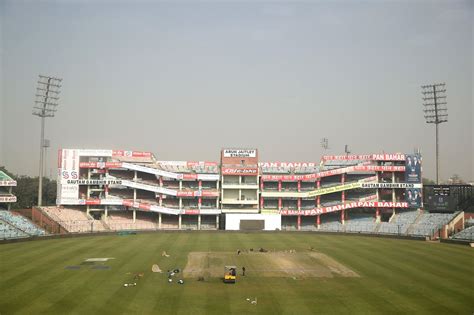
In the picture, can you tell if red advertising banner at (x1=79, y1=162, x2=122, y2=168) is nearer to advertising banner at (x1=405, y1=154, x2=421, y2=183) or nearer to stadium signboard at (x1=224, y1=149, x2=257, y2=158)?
stadium signboard at (x1=224, y1=149, x2=257, y2=158)

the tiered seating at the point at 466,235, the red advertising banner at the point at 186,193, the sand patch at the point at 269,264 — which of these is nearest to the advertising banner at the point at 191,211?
the red advertising banner at the point at 186,193

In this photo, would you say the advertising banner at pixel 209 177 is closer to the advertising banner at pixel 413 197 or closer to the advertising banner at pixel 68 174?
the advertising banner at pixel 68 174

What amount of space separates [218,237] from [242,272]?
42.5m

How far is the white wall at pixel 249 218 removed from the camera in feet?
394

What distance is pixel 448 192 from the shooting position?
370 ft

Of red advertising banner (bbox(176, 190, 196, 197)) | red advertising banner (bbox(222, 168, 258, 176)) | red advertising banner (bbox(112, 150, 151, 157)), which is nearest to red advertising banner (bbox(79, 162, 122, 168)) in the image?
red advertising banner (bbox(112, 150, 151, 157))

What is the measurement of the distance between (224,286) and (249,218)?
218ft

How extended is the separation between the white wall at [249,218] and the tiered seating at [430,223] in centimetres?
3140

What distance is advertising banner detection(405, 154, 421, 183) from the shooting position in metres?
124

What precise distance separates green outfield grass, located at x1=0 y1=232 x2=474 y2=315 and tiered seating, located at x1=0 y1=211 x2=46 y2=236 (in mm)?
13613

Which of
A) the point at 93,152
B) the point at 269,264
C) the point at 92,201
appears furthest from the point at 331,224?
the point at 93,152

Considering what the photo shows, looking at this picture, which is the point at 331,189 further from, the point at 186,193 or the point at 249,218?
the point at 186,193

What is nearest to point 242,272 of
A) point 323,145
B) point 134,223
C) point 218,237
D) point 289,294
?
point 289,294

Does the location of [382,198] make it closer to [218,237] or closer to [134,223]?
[218,237]
